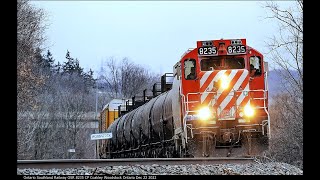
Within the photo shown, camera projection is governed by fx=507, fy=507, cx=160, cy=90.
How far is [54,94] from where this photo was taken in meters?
48.8

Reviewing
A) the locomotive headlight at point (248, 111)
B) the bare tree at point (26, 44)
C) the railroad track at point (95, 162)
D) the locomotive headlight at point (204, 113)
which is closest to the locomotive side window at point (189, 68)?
the locomotive headlight at point (204, 113)

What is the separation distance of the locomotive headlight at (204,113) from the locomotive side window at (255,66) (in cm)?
159

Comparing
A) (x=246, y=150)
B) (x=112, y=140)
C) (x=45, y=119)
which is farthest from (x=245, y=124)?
(x=45, y=119)

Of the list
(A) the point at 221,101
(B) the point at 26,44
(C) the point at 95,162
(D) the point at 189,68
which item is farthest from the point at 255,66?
(B) the point at 26,44

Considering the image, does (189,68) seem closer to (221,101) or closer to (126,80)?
(221,101)

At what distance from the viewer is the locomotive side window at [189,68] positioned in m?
13.2

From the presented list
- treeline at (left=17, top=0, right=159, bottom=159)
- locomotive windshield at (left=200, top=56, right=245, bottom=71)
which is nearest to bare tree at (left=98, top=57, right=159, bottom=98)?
treeline at (left=17, top=0, right=159, bottom=159)

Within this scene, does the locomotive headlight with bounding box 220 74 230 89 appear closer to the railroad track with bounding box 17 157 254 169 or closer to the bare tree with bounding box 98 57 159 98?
the railroad track with bounding box 17 157 254 169

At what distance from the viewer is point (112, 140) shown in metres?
27.0

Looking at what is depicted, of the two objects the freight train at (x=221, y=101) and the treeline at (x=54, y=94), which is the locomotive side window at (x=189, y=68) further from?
the treeline at (x=54, y=94)

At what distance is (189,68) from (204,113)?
4.55 feet

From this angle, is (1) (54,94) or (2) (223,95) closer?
(2) (223,95)

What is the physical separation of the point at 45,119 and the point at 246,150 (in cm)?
3163

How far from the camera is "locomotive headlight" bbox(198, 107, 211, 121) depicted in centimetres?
1247
